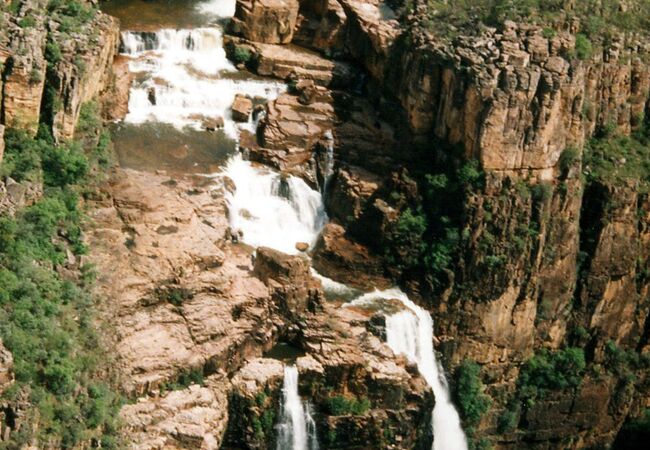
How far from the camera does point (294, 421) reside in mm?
45531

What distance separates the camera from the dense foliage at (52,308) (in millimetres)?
37750

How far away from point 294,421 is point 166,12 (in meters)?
19.5

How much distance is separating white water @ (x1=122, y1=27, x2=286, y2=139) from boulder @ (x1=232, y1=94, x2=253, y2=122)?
0.82 feet

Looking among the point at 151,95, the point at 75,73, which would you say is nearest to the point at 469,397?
the point at 151,95

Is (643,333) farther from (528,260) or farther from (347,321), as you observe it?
(347,321)

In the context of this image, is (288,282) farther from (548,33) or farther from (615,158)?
(615,158)

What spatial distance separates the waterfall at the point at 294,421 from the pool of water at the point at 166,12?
16864mm

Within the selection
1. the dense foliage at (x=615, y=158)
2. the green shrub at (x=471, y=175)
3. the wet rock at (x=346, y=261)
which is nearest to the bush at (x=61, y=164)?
the wet rock at (x=346, y=261)

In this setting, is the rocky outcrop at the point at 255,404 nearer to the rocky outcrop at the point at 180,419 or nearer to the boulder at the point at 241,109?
the rocky outcrop at the point at 180,419

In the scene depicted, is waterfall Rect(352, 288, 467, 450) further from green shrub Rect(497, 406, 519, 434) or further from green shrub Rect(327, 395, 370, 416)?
green shrub Rect(327, 395, 370, 416)

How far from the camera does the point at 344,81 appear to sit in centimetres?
5488

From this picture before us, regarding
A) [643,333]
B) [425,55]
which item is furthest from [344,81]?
[643,333]

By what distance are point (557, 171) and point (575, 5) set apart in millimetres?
7358

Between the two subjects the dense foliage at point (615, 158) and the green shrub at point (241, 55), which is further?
the green shrub at point (241, 55)
